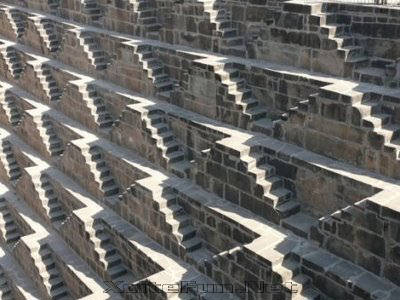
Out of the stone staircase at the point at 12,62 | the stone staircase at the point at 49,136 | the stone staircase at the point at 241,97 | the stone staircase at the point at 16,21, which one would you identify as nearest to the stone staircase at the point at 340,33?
the stone staircase at the point at 241,97

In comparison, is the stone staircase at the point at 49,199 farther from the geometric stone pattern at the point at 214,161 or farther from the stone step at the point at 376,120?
the stone step at the point at 376,120

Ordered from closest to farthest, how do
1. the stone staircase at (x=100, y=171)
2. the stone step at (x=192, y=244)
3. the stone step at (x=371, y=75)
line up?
the stone step at (x=371, y=75) → the stone step at (x=192, y=244) → the stone staircase at (x=100, y=171)

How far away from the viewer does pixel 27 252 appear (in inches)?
483

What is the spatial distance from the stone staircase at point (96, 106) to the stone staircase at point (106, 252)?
3.31 metres

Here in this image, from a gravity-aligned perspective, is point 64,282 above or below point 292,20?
below

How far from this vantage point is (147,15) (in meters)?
13.9

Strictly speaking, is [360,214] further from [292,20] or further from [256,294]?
[292,20]

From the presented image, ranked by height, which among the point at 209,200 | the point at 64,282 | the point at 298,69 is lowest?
the point at 64,282

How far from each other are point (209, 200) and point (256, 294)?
2.23m

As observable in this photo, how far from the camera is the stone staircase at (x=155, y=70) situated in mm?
12500

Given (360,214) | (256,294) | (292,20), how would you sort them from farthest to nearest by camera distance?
1. (292,20)
2. (256,294)
3. (360,214)

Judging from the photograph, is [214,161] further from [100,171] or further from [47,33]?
[47,33]

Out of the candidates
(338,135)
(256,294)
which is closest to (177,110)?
(338,135)

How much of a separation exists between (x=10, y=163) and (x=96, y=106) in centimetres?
417
